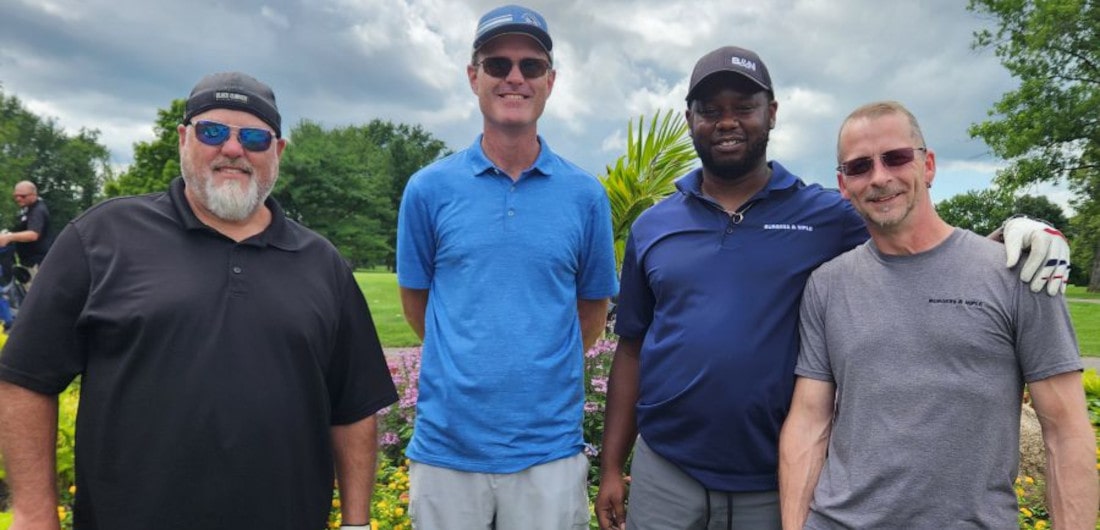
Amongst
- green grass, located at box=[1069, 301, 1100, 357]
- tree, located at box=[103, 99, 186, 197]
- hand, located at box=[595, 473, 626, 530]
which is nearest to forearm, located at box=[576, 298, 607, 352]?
hand, located at box=[595, 473, 626, 530]

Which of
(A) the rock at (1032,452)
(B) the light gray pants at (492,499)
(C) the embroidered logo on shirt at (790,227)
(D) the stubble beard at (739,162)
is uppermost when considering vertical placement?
(D) the stubble beard at (739,162)

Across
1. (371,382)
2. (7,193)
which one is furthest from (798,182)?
(7,193)

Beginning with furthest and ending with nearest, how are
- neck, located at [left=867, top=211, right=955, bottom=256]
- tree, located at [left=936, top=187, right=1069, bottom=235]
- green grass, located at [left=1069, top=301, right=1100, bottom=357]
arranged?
1. tree, located at [left=936, top=187, right=1069, bottom=235]
2. green grass, located at [left=1069, top=301, right=1100, bottom=357]
3. neck, located at [left=867, top=211, right=955, bottom=256]

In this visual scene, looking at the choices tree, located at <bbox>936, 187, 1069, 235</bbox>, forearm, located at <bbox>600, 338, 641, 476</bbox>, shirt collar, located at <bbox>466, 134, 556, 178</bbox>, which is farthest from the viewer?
tree, located at <bbox>936, 187, 1069, 235</bbox>

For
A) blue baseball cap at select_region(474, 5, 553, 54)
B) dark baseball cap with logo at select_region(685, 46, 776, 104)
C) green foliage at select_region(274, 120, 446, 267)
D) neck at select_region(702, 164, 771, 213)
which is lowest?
neck at select_region(702, 164, 771, 213)

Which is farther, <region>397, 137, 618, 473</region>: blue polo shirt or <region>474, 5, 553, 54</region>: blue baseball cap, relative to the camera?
<region>474, 5, 553, 54</region>: blue baseball cap

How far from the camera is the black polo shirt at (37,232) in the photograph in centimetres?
1268

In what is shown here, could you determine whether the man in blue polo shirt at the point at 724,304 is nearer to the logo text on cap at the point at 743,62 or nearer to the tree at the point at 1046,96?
the logo text on cap at the point at 743,62

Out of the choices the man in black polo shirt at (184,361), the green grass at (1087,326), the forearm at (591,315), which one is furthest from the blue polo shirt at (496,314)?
the green grass at (1087,326)

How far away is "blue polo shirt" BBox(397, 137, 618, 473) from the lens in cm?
279

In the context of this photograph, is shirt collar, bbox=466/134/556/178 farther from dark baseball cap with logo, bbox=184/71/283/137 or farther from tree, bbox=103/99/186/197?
tree, bbox=103/99/186/197

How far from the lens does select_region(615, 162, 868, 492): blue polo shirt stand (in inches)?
101

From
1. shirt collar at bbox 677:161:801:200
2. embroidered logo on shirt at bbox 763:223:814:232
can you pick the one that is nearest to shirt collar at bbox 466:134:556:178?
shirt collar at bbox 677:161:801:200

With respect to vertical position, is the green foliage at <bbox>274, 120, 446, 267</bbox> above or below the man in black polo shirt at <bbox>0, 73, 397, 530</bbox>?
above
